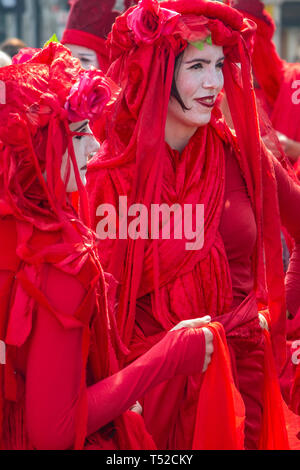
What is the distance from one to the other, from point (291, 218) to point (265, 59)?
6.94ft

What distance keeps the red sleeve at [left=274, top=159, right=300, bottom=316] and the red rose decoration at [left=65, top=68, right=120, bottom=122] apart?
130 cm

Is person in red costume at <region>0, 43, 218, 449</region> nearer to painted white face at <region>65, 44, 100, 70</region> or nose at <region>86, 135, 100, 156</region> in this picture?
nose at <region>86, 135, 100, 156</region>

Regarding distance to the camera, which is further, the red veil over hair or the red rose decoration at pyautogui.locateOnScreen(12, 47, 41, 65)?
the red rose decoration at pyautogui.locateOnScreen(12, 47, 41, 65)

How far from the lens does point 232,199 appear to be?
10.7ft

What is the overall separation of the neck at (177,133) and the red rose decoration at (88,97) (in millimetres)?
944

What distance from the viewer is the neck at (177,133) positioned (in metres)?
3.29

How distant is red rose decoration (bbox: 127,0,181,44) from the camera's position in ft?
10.2

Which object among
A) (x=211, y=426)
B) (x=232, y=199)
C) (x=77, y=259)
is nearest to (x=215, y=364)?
(x=211, y=426)

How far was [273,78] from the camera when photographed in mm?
5535

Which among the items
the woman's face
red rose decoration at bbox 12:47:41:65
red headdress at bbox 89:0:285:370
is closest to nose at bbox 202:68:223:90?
the woman's face

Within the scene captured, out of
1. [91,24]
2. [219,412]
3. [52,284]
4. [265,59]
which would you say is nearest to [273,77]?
[265,59]

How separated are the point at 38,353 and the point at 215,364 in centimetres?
59

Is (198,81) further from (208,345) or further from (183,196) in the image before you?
(208,345)

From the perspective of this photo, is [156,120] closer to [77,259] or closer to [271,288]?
[271,288]
